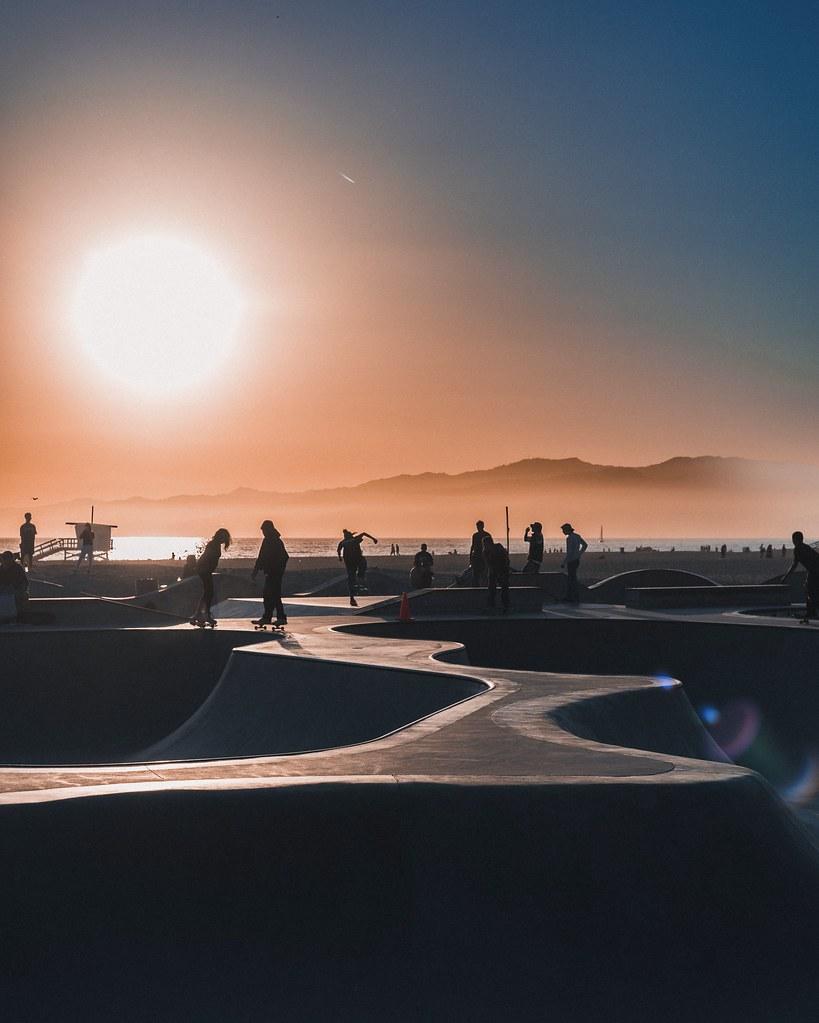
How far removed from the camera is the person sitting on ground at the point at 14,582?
20.1 meters

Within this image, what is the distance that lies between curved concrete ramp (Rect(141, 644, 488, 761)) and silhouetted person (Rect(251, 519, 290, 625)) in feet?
14.0

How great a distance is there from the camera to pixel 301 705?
449 inches

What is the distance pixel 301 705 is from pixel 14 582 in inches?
434

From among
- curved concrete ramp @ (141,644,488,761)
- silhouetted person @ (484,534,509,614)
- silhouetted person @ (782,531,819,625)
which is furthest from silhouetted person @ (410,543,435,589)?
curved concrete ramp @ (141,644,488,761)

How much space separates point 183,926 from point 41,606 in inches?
692

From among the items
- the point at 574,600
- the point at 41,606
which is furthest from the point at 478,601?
the point at 41,606

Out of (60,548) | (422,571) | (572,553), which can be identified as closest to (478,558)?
(422,571)

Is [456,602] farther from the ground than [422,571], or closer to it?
closer to it

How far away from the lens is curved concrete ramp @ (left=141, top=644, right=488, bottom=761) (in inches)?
391

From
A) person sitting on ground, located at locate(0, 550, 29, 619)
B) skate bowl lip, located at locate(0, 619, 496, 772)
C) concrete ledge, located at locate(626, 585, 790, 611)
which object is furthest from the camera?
concrete ledge, located at locate(626, 585, 790, 611)

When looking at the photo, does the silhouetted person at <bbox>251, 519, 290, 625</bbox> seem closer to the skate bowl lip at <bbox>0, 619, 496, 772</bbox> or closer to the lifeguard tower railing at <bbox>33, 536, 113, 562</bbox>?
the skate bowl lip at <bbox>0, 619, 496, 772</bbox>

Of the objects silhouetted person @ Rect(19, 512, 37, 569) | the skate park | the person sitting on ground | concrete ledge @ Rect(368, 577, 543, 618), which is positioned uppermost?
silhouetted person @ Rect(19, 512, 37, 569)

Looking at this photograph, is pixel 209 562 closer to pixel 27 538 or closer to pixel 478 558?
pixel 478 558

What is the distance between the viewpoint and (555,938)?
15.8ft
